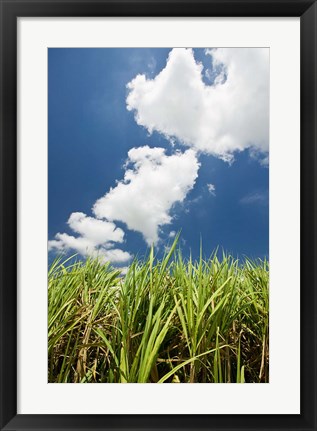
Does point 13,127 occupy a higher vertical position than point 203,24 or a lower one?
lower

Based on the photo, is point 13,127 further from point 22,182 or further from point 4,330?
point 4,330

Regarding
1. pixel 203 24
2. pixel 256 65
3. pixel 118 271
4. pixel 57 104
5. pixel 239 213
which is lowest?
pixel 118 271

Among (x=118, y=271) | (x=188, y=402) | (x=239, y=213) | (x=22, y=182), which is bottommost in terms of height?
(x=188, y=402)

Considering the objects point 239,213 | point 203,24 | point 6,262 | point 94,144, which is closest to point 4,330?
point 6,262

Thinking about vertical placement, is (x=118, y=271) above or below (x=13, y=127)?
below

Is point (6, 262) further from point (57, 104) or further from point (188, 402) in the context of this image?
point (188, 402)

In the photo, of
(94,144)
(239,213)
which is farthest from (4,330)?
(239,213)
